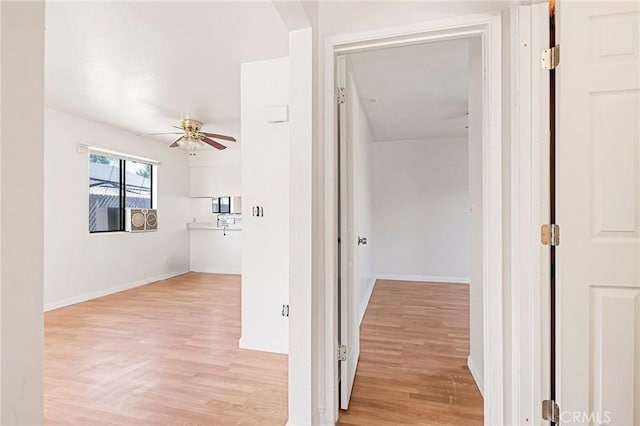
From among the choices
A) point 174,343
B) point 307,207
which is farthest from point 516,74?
point 174,343

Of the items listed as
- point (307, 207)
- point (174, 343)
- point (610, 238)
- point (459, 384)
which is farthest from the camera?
point (174, 343)

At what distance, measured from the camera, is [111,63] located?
2680 mm

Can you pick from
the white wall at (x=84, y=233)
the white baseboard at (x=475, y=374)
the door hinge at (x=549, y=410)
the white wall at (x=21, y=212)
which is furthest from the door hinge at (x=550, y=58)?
the white wall at (x=84, y=233)

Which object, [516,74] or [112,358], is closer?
[516,74]

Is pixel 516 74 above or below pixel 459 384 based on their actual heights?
above

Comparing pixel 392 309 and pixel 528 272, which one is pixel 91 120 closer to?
pixel 392 309

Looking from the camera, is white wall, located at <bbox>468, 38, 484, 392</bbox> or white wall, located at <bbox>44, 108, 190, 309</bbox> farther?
white wall, located at <bbox>44, 108, 190, 309</bbox>

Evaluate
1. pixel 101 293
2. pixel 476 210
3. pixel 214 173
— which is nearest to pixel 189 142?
pixel 214 173

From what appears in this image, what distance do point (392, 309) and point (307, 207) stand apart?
268 centimetres

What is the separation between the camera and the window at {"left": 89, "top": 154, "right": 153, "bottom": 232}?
15.0 ft

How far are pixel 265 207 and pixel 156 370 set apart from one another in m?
1.50

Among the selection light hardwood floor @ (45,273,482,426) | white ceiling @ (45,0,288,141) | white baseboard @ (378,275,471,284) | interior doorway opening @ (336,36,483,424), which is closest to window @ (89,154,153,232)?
white ceiling @ (45,0,288,141)

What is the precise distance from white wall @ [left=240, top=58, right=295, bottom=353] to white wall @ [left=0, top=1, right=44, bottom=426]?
210cm

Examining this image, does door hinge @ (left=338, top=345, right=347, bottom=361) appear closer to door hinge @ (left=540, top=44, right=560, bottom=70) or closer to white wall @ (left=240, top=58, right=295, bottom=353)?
white wall @ (left=240, top=58, right=295, bottom=353)
